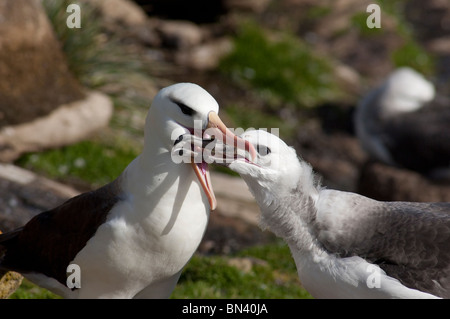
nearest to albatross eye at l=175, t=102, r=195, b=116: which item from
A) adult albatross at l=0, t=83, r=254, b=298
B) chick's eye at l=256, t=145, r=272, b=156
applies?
adult albatross at l=0, t=83, r=254, b=298

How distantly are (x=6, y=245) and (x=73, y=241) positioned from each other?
1.91ft

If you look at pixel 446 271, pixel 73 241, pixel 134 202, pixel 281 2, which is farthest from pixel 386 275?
pixel 281 2

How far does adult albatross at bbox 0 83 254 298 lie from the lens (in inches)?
155

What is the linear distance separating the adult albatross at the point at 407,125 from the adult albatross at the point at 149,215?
5.49 meters

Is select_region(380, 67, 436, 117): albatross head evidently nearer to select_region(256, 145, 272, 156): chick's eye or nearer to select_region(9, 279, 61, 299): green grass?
select_region(9, 279, 61, 299): green grass

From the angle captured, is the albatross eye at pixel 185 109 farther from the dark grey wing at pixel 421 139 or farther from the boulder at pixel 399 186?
the dark grey wing at pixel 421 139

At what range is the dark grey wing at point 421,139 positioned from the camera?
9000 millimetres

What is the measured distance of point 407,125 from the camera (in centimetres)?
929

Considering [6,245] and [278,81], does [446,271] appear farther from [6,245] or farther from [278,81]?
[278,81]

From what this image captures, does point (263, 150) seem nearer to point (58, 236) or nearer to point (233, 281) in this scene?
point (58, 236)

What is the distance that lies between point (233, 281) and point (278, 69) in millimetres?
6980

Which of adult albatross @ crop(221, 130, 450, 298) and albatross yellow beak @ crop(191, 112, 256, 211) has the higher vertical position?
albatross yellow beak @ crop(191, 112, 256, 211)

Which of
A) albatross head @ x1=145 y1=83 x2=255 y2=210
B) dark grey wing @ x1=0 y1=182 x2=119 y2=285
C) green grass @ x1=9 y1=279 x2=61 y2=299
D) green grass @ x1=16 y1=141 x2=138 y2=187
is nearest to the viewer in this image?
albatross head @ x1=145 y1=83 x2=255 y2=210

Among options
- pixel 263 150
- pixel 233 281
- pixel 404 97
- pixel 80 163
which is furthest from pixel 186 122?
pixel 404 97
